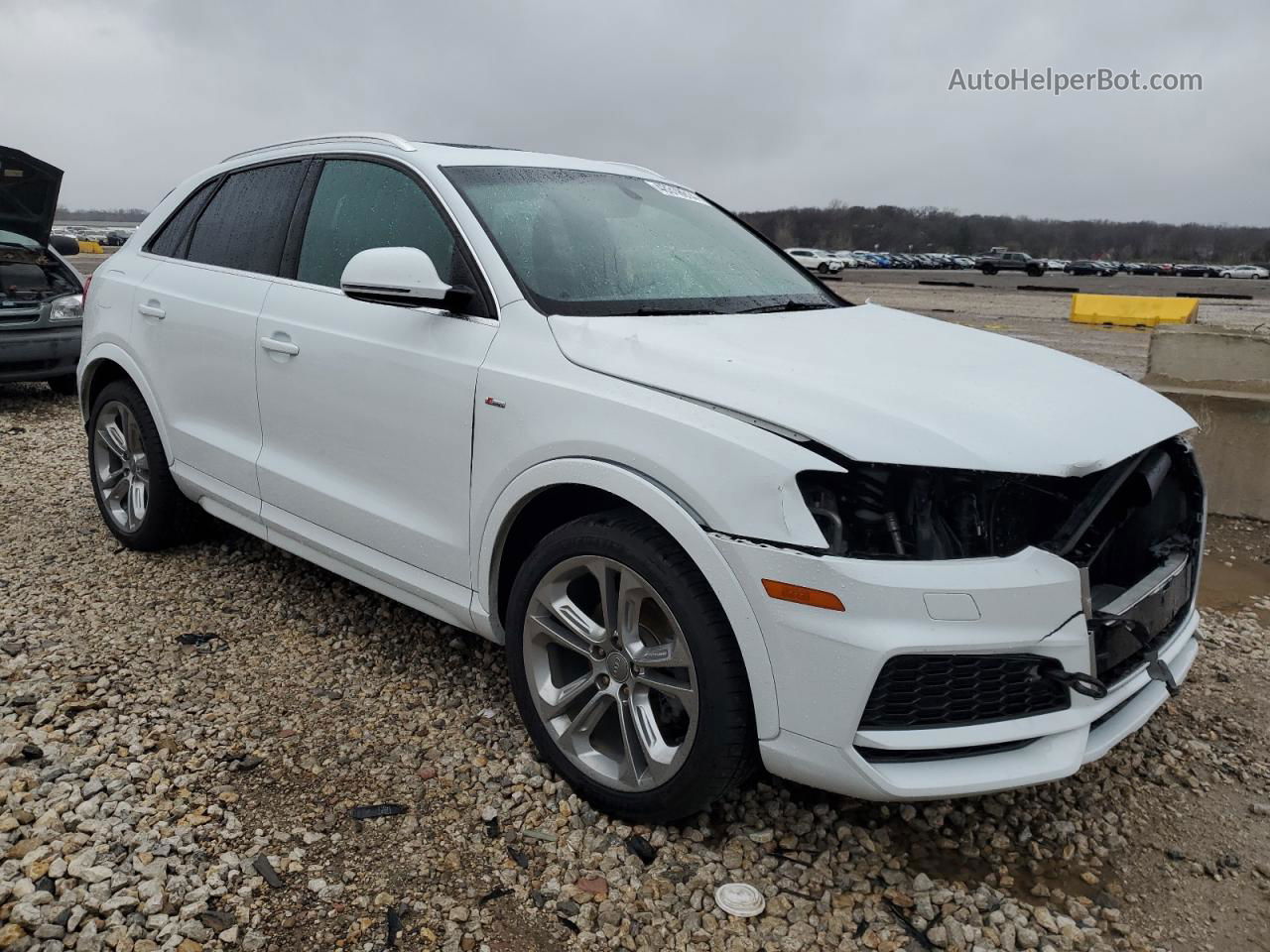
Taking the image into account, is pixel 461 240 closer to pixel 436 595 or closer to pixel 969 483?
pixel 436 595

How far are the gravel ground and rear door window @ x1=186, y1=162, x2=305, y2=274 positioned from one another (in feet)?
→ 4.88

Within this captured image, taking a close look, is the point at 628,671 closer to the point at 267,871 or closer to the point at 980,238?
the point at 267,871

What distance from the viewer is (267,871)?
243 centimetres

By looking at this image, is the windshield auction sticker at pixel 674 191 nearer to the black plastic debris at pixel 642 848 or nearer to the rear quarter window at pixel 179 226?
the rear quarter window at pixel 179 226

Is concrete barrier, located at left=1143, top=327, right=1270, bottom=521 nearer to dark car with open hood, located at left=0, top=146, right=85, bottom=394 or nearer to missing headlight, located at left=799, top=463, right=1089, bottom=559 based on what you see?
missing headlight, located at left=799, top=463, right=1089, bottom=559

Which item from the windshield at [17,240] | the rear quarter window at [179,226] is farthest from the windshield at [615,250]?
the windshield at [17,240]

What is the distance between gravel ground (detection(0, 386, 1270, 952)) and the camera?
2.30 m

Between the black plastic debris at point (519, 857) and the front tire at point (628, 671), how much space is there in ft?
0.79

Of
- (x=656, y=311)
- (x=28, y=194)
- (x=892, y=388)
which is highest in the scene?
(x=28, y=194)

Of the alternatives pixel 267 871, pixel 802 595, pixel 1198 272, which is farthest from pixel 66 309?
pixel 1198 272

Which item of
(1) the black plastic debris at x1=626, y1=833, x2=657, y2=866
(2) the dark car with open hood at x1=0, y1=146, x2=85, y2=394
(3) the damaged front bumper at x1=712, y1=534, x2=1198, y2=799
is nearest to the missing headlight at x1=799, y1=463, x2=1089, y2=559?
(3) the damaged front bumper at x1=712, y1=534, x2=1198, y2=799

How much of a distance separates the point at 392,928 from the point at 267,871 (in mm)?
392

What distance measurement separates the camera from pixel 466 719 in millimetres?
3211

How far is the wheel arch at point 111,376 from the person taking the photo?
4160 millimetres
